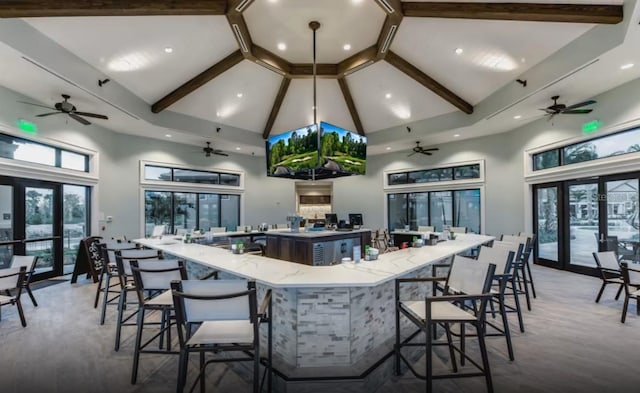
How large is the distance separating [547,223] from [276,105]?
7780 mm

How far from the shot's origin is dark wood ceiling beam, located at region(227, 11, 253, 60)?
4.73 meters

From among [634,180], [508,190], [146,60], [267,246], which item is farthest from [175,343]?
[508,190]

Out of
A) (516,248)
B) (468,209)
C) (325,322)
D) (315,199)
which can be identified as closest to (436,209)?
(468,209)

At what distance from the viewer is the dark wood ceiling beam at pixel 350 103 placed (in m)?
7.85

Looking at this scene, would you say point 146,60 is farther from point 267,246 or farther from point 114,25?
point 267,246

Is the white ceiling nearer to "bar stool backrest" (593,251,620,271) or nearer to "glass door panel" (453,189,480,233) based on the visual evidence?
"glass door panel" (453,189,480,233)

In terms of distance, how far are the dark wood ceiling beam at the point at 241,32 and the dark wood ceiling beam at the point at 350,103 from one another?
2645 mm

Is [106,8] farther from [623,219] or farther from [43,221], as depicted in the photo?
[623,219]

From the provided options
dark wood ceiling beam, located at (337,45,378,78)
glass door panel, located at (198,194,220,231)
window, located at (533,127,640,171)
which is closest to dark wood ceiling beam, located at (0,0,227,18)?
dark wood ceiling beam, located at (337,45,378,78)

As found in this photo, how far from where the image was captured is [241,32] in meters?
5.26

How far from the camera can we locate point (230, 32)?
5.59 m

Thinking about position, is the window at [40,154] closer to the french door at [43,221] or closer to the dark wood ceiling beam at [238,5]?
the french door at [43,221]

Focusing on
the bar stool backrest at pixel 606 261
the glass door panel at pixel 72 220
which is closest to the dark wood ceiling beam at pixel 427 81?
the bar stool backrest at pixel 606 261

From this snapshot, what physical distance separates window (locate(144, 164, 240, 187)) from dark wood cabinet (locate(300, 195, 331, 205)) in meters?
2.82
